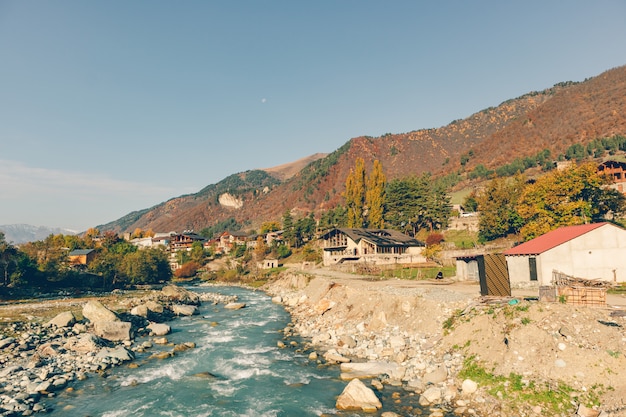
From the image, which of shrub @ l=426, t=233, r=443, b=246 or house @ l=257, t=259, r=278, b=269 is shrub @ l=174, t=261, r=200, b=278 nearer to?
house @ l=257, t=259, r=278, b=269

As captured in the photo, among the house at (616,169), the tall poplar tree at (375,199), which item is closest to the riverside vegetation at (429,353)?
the tall poplar tree at (375,199)

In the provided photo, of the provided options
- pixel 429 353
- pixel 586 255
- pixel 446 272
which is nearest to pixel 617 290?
pixel 586 255

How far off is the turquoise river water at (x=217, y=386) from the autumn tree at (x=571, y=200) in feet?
128

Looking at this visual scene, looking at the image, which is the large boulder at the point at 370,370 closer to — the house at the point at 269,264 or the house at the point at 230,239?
the house at the point at 269,264

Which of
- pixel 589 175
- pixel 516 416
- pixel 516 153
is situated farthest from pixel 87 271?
pixel 516 153

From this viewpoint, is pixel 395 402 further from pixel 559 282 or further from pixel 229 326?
pixel 229 326

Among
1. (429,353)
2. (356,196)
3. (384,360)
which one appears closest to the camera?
(429,353)

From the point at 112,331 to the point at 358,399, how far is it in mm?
23279

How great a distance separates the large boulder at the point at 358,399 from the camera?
1711 cm

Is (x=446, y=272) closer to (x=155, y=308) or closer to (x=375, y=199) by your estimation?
(x=155, y=308)

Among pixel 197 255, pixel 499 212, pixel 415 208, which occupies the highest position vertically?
pixel 415 208

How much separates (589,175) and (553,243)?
74.3ft

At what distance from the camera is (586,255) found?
103ft

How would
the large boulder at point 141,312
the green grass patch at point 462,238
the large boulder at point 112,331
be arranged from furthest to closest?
the green grass patch at point 462,238 < the large boulder at point 141,312 < the large boulder at point 112,331
